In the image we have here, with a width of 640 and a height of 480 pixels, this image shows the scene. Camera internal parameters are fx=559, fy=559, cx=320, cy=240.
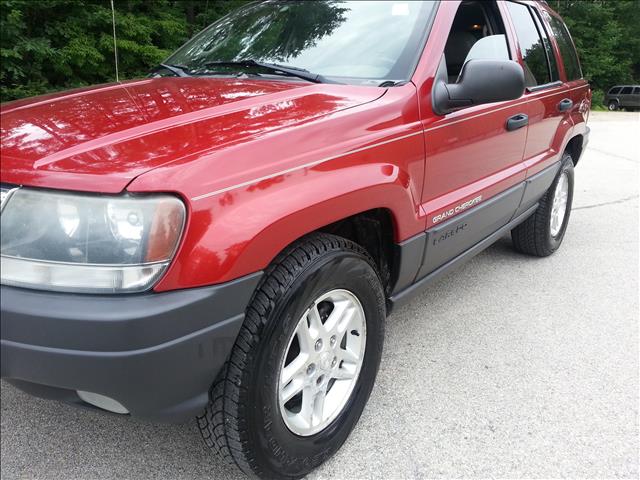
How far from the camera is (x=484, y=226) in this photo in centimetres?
294

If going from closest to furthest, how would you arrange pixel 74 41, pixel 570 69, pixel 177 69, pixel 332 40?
pixel 332 40 < pixel 177 69 < pixel 570 69 < pixel 74 41

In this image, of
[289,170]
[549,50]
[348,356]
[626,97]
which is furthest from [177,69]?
[626,97]

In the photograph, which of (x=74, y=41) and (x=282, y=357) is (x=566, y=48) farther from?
(x=74, y=41)

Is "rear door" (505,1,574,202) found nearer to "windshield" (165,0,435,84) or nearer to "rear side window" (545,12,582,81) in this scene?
"rear side window" (545,12,582,81)

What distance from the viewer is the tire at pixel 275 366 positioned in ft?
5.32

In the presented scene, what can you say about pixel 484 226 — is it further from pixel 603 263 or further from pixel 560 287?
pixel 603 263

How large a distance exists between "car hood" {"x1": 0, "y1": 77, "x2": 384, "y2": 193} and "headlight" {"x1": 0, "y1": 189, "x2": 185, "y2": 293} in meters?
0.05

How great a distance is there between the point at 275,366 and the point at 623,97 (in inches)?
1326

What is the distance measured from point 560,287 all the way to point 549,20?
1935 millimetres

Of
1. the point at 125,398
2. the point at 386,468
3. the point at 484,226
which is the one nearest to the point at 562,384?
the point at 484,226

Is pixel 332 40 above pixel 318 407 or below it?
above

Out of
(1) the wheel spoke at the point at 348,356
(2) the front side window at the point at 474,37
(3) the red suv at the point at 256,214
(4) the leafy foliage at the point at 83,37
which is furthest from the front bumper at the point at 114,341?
(4) the leafy foliage at the point at 83,37

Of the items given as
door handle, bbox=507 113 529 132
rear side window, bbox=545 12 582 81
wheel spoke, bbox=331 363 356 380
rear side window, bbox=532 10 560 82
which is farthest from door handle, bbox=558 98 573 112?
wheel spoke, bbox=331 363 356 380

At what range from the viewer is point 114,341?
53.4 inches
